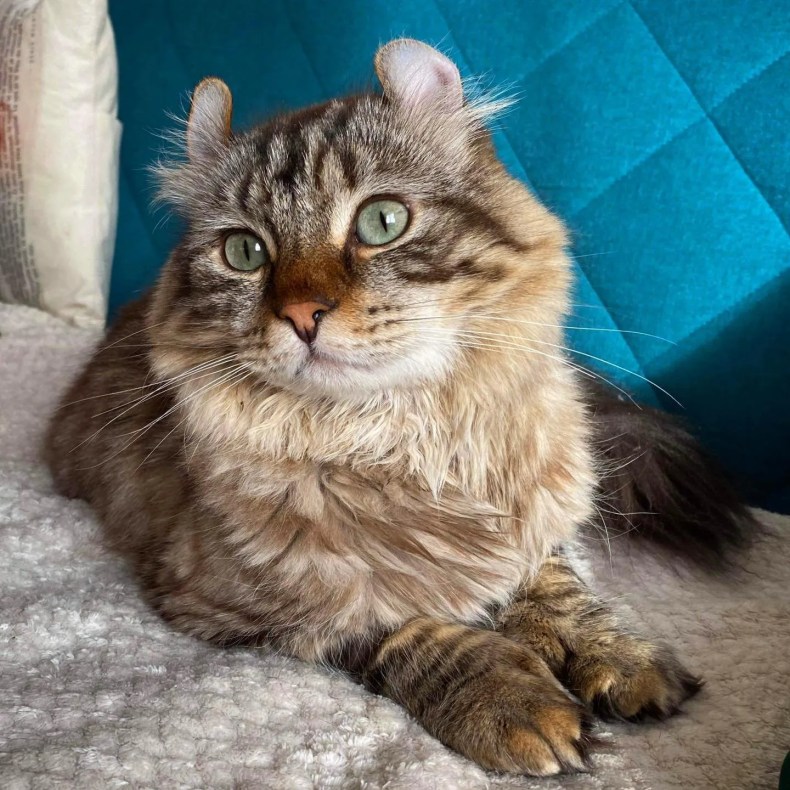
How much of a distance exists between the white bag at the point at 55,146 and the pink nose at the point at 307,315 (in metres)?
1.34

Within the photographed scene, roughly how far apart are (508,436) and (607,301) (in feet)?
2.38

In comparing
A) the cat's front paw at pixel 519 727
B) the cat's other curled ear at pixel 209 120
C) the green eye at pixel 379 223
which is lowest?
the cat's front paw at pixel 519 727

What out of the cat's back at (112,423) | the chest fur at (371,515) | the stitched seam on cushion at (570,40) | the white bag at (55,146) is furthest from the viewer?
the white bag at (55,146)

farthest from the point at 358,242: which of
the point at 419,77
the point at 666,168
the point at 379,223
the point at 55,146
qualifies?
the point at 55,146

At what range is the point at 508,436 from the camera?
103cm

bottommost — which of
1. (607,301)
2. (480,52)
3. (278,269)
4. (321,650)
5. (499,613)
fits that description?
(499,613)

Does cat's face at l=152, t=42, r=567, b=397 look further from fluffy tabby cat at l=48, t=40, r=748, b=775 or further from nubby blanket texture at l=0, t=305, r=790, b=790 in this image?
nubby blanket texture at l=0, t=305, r=790, b=790

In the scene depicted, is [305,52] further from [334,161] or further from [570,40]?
[334,161]

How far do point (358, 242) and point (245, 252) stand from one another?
7.4 inches

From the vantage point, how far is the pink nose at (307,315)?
0.88 metres

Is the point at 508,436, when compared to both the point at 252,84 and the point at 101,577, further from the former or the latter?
the point at 252,84

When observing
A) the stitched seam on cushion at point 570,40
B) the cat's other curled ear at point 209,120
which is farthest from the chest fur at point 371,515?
the stitched seam on cushion at point 570,40

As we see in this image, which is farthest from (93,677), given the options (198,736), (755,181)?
(755,181)

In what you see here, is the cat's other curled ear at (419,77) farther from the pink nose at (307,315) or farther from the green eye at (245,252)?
the pink nose at (307,315)
